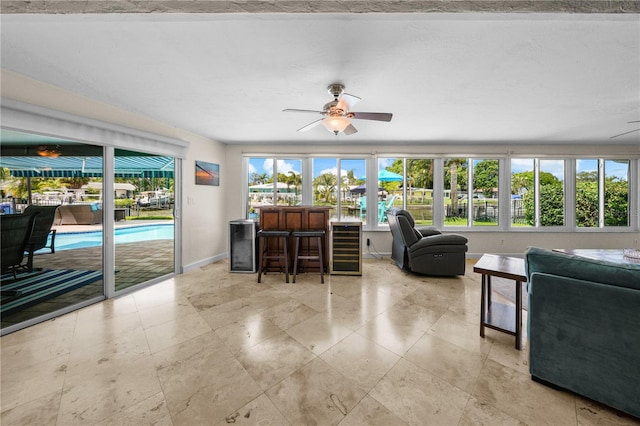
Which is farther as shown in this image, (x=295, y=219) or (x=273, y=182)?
(x=273, y=182)

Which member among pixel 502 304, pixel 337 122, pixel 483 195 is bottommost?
pixel 502 304

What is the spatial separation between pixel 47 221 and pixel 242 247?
233cm

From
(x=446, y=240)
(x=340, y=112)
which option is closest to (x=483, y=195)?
(x=446, y=240)

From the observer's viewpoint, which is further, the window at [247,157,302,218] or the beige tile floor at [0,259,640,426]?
the window at [247,157,302,218]

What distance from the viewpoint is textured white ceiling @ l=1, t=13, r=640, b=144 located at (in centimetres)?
151

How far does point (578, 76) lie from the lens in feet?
7.04

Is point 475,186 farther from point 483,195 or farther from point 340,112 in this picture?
point 340,112

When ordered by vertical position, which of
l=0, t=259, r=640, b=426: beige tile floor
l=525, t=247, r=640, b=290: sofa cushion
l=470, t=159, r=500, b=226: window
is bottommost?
l=0, t=259, r=640, b=426: beige tile floor

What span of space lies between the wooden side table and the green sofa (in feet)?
1.02

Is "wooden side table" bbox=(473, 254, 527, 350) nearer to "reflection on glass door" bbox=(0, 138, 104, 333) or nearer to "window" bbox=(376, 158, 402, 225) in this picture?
"window" bbox=(376, 158, 402, 225)

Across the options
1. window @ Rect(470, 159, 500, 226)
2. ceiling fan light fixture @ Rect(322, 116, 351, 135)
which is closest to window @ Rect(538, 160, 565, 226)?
window @ Rect(470, 159, 500, 226)

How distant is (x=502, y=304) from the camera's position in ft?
8.35

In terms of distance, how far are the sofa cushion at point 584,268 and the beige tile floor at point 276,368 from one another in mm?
788

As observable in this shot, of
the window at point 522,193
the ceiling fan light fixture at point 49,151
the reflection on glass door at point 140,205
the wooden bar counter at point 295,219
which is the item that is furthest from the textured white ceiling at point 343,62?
the window at point 522,193
